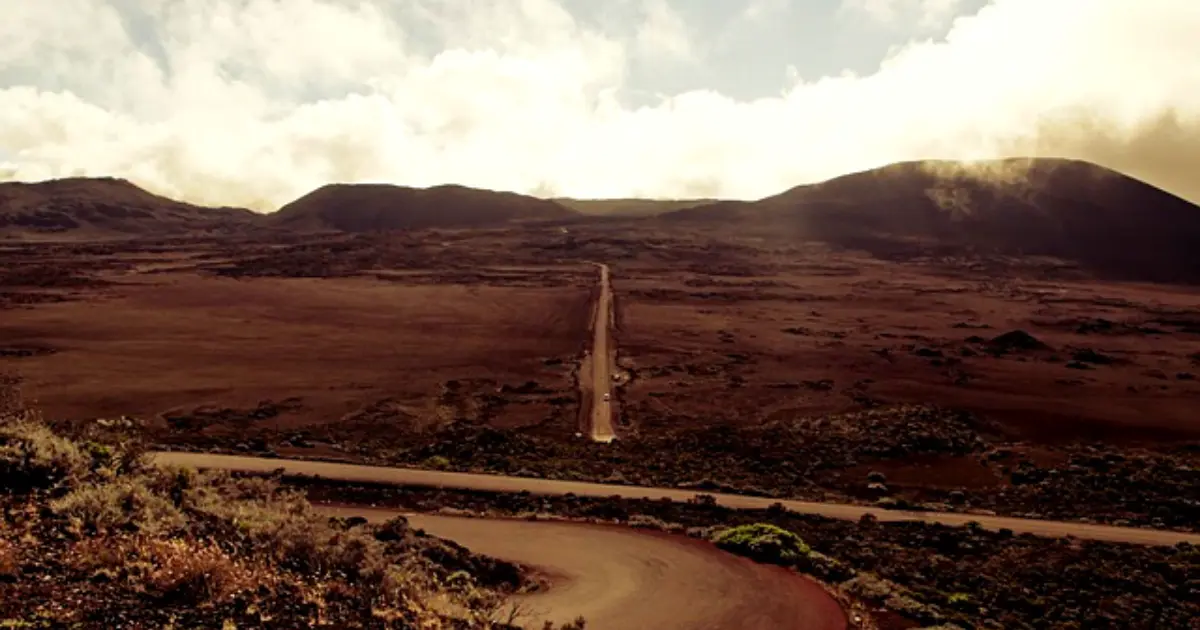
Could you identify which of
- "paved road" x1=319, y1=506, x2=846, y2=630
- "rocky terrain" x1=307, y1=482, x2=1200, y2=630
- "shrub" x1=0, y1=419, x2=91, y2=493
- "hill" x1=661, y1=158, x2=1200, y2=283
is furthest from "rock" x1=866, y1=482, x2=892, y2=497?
"hill" x1=661, y1=158, x2=1200, y2=283

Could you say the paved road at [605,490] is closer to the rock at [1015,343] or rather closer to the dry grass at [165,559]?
the dry grass at [165,559]

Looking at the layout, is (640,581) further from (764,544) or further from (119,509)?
(119,509)

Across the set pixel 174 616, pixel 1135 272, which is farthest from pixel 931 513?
pixel 1135 272

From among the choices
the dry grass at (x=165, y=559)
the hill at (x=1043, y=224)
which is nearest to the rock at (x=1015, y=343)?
the dry grass at (x=165, y=559)

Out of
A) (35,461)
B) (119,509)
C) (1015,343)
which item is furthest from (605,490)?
(1015,343)

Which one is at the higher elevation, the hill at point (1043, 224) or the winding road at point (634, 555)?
the hill at point (1043, 224)

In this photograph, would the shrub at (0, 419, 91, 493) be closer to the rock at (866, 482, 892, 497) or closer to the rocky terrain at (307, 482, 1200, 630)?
the rocky terrain at (307, 482, 1200, 630)

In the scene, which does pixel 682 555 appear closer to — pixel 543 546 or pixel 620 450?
pixel 543 546
